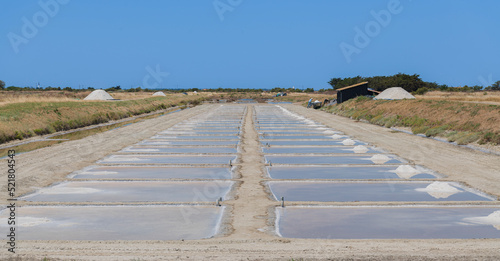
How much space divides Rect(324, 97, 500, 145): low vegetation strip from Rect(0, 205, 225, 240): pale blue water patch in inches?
643

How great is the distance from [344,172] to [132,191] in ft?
21.9

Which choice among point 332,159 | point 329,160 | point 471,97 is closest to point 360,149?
point 332,159

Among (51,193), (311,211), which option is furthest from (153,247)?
(51,193)

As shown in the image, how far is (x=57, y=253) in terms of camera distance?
7.49 meters

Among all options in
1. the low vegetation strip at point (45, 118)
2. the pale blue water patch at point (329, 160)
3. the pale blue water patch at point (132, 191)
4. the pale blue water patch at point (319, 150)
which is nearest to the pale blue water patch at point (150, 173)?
the pale blue water patch at point (132, 191)

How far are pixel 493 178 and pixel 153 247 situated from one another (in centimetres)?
1053

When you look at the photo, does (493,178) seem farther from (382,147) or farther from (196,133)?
(196,133)

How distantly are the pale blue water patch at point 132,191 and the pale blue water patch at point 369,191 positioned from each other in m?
1.62

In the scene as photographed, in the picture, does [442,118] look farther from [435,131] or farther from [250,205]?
[250,205]

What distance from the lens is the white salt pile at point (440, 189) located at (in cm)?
1248

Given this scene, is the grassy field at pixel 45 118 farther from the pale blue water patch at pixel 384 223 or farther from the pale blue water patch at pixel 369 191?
the pale blue water patch at pixel 384 223

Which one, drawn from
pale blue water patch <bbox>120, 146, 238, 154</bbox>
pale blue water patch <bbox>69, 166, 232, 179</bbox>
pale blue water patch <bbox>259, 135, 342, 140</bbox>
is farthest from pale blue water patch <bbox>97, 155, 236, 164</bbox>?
pale blue water patch <bbox>259, 135, 342, 140</bbox>

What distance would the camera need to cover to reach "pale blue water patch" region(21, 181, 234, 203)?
39.0 feet

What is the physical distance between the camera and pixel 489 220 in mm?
9812
